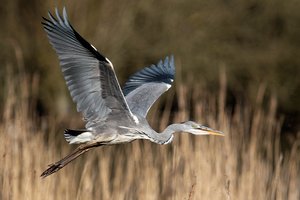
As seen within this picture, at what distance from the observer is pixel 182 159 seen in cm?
506

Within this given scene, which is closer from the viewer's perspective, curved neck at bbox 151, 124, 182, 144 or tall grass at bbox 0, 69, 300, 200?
tall grass at bbox 0, 69, 300, 200

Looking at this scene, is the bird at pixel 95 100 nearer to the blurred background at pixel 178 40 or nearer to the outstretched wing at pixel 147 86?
the outstretched wing at pixel 147 86

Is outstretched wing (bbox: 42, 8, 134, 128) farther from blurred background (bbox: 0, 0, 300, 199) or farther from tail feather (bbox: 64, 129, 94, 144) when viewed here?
blurred background (bbox: 0, 0, 300, 199)

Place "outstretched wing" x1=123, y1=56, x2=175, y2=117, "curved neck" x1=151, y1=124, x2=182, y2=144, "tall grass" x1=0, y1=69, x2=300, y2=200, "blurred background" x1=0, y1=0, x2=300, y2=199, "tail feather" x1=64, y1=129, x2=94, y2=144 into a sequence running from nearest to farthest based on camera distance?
1. "tall grass" x1=0, y1=69, x2=300, y2=200
2. "tail feather" x1=64, y1=129, x2=94, y2=144
3. "curved neck" x1=151, y1=124, x2=182, y2=144
4. "outstretched wing" x1=123, y1=56, x2=175, y2=117
5. "blurred background" x1=0, y1=0, x2=300, y2=199

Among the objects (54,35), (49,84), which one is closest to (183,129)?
(54,35)

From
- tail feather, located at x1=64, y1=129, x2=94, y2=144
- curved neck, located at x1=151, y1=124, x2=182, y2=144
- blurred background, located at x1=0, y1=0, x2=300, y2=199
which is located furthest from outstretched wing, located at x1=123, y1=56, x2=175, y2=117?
blurred background, located at x1=0, y1=0, x2=300, y2=199

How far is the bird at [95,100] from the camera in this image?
438cm

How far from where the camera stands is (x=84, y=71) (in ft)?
14.7

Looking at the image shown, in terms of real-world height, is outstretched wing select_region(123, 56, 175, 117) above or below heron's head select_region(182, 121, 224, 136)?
above

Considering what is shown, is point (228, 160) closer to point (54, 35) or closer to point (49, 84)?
point (54, 35)

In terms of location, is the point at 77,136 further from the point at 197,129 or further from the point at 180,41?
the point at 180,41

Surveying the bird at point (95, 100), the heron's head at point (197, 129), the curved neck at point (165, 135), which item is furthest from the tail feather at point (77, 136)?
the heron's head at point (197, 129)

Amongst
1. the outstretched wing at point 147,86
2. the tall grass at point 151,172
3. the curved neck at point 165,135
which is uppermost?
the outstretched wing at point 147,86

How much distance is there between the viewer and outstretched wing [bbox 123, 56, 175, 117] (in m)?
5.24
